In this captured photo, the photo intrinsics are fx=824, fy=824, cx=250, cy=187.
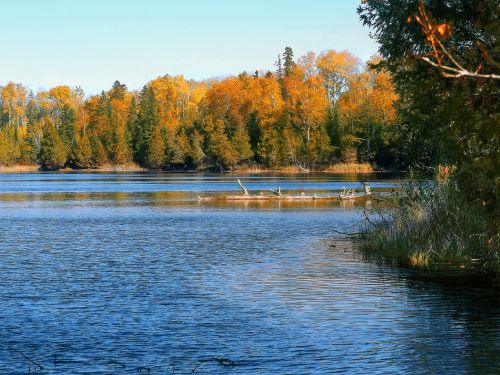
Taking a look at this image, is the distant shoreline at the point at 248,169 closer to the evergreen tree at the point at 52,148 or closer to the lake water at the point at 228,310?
the evergreen tree at the point at 52,148

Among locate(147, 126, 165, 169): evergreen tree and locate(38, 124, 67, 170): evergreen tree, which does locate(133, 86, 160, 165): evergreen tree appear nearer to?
locate(147, 126, 165, 169): evergreen tree

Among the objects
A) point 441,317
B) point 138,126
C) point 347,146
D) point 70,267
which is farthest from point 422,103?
point 138,126

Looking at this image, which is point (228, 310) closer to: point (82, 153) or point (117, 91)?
point (82, 153)

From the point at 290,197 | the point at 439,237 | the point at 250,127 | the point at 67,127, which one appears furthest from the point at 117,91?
the point at 439,237

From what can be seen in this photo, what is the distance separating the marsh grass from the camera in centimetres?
2441

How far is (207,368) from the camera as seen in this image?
14211mm

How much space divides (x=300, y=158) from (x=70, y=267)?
98030 mm

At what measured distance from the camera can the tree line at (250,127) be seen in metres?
117

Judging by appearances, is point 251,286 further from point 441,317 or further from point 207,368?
point 207,368

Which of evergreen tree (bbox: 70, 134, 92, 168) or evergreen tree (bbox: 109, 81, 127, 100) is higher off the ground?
evergreen tree (bbox: 109, 81, 127, 100)

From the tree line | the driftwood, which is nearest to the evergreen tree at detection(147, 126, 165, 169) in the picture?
the tree line

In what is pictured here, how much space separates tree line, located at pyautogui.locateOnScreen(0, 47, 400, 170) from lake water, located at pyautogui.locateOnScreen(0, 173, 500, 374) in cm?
6698

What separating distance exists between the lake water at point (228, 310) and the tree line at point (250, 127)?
220ft

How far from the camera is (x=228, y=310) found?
63.7ft
